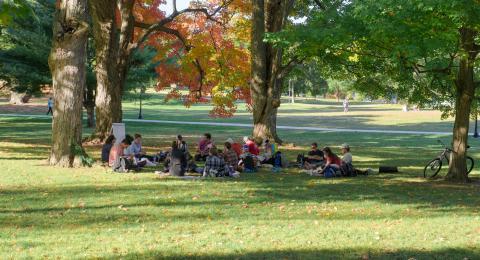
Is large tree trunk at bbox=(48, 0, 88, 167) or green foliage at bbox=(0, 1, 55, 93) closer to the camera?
large tree trunk at bbox=(48, 0, 88, 167)

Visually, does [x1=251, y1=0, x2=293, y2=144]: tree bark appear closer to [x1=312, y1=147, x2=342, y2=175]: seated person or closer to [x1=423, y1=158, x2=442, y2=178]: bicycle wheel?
[x1=312, y1=147, x2=342, y2=175]: seated person

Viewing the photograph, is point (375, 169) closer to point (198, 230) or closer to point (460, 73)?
point (460, 73)

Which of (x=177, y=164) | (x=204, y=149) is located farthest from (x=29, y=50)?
(x=177, y=164)

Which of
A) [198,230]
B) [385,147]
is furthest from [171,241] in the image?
[385,147]

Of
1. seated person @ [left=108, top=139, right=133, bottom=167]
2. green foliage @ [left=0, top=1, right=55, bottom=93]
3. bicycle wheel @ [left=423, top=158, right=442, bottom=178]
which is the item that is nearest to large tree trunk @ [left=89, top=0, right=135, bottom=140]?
seated person @ [left=108, top=139, right=133, bottom=167]

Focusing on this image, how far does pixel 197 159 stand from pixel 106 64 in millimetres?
7654

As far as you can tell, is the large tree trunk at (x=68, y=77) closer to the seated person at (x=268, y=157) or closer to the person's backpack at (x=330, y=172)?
the seated person at (x=268, y=157)

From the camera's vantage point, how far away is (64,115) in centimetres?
1841

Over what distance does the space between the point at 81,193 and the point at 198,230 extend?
4.72 m

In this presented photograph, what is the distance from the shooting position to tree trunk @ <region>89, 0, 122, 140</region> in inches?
1030

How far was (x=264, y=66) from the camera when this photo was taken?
88.8 ft

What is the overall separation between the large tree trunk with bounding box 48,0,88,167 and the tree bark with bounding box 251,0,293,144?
9.61 m

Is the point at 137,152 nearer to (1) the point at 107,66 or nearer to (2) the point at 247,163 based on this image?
(2) the point at 247,163

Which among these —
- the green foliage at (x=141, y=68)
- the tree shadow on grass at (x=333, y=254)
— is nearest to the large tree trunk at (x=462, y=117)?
the tree shadow on grass at (x=333, y=254)
